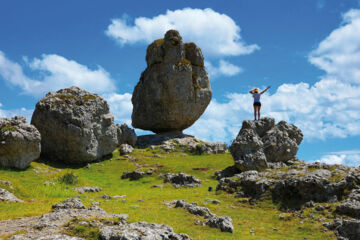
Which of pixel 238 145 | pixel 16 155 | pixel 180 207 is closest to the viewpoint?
pixel 180 207

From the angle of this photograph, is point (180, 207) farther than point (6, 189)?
No

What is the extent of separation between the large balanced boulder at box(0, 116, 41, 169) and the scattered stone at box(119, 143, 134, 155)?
1725 centimetres

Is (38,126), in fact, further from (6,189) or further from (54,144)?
(6,189)

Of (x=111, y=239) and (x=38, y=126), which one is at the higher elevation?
(x=38, y=126)

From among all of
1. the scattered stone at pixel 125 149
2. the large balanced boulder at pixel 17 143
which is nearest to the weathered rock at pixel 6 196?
the large balanced boulder at pixel 17 143

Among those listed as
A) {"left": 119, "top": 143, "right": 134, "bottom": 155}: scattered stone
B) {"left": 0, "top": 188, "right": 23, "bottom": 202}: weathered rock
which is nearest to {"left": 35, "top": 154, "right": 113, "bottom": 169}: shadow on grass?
{"left": 119, "top": 143, "right": 134, "bottom": 155}: scattered stone

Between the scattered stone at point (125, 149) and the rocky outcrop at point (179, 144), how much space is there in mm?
5196

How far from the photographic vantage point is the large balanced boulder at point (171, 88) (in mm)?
65062

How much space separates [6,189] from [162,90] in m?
41.9

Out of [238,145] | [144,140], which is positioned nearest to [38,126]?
[144,140]

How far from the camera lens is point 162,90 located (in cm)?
6544

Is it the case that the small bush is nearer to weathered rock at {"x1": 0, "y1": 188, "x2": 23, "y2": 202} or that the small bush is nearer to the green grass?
the green grass

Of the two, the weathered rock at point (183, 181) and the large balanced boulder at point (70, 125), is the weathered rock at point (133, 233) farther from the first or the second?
the large balanced boulder at point (70, 125)

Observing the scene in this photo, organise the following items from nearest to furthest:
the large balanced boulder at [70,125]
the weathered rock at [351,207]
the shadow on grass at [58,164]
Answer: the weathered rock at [351,207]
the shadow on grass at [58,164]
the large balanced boulder at [70,125]
